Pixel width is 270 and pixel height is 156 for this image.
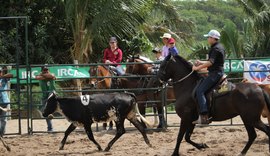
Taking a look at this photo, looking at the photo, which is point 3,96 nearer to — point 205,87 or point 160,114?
point 160,114

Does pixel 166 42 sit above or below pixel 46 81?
above

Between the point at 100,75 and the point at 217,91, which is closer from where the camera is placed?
the point at 217,91

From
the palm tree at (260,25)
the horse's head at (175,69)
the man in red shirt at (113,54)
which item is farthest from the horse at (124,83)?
the palm tree at (260,25)

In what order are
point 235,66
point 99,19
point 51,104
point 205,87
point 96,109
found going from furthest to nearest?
1. point 99,19
2. point 235,66
3. point 51,104
4. point 96,109
5. point 205,87

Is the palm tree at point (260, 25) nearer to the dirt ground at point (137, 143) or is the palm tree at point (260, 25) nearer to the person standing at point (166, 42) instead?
the dirt ground at point (137, 143)

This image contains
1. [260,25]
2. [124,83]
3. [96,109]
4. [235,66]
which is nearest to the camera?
[96,109]

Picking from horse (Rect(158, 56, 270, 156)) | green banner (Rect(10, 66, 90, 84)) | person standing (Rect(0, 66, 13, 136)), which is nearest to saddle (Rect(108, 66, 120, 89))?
green banner (Rect(10, 66, 90, 84))

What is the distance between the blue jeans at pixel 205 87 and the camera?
11265mm

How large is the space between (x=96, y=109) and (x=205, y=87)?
258 centimetres

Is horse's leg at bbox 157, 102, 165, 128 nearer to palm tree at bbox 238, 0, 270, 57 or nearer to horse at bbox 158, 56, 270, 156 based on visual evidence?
horse at bbox 158, 56, 270, 156

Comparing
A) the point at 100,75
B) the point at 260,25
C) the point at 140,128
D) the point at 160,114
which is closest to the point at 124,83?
the point at 100,75

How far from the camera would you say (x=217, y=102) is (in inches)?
448

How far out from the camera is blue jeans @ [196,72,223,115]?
11265mm

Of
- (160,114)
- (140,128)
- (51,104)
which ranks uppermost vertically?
(51,104)
